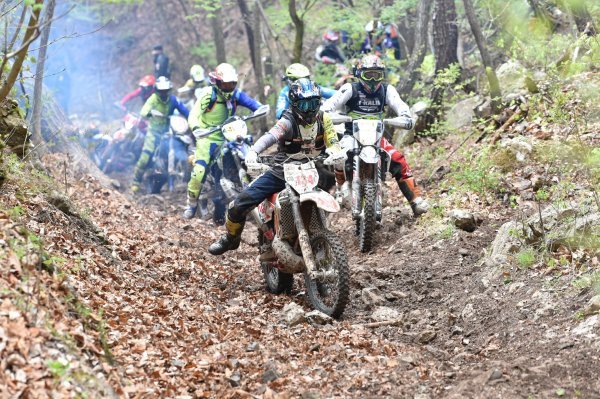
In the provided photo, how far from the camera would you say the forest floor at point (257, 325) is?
5.34 meters

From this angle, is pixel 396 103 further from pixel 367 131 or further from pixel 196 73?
pixel 196 73

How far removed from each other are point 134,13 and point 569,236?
31344 millimetres

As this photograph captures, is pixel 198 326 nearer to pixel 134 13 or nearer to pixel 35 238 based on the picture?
pixel 35 238

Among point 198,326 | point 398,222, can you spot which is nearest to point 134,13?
point 398,222

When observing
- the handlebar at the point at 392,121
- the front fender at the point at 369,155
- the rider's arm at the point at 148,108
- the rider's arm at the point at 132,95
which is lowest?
the rider's arm at the point at 132,95

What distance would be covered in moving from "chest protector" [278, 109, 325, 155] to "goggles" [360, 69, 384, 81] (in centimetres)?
265

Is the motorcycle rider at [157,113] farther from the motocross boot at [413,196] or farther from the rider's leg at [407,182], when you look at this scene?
the motocross boot at [413,196]

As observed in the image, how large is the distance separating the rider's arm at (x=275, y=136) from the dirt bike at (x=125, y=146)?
11415 millimetres

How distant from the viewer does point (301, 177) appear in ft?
26.7

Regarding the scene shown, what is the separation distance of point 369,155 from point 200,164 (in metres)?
4.01

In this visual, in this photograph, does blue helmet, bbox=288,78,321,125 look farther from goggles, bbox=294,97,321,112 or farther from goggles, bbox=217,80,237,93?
goggles, bbox=217,80,237,93

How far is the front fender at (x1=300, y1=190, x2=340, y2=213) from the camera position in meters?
7.65

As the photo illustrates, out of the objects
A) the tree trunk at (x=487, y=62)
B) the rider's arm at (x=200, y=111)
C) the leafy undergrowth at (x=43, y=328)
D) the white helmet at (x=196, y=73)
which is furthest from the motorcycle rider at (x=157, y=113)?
the leafy undergrowth at (x=43, y=328)

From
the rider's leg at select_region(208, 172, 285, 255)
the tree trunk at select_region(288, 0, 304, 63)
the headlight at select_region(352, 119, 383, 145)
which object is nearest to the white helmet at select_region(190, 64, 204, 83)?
the tree trunk at select_region(288, 0, 304, 63)
